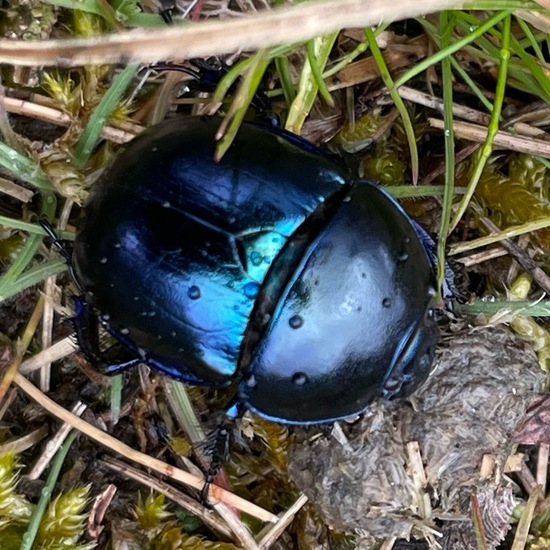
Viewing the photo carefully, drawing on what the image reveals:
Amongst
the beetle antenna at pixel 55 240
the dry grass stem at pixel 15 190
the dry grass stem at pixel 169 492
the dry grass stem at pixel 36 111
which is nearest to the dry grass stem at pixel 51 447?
the dry grass stem at pixel 169 492

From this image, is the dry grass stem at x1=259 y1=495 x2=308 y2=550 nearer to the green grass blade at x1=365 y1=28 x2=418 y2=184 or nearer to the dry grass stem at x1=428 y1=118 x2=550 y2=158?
the green grass blade at x1=365 y1=28 x2=418 y2=184

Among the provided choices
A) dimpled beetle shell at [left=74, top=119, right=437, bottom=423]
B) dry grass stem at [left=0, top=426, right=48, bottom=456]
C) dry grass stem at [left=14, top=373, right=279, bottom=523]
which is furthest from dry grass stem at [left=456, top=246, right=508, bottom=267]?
dry grass stem at [left=0, top=426, right=48, bottom=456]

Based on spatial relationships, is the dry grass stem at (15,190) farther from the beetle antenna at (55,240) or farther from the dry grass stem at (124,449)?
the dry grass stem at (124,449)

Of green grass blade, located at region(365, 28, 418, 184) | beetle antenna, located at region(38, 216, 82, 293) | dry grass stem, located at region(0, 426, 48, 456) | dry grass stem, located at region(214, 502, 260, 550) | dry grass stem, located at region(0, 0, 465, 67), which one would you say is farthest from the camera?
dry grass stem, located at region(214, 502, 260, 550)

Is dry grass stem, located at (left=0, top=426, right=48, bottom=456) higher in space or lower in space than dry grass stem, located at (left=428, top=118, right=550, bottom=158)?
lower

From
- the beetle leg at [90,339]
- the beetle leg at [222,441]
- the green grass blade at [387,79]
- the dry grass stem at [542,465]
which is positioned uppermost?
the green grass blade at [387,79]

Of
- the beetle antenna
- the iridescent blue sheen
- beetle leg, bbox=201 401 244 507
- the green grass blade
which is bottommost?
beetle leg, bbox=201 401 244 507

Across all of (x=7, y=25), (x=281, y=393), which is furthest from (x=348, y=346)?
(x=7, y=25)

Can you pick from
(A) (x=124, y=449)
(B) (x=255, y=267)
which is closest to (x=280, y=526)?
(A) (x=124, y=449)

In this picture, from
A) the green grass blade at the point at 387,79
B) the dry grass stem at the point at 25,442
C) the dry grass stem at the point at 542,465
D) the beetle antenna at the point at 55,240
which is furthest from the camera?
the dry grass stem at the point at 542,465
